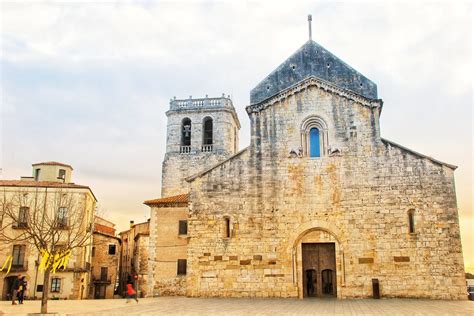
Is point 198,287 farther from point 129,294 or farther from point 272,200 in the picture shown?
point 272,200

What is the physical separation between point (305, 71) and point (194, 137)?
2098 cm

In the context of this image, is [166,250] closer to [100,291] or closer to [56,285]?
[56,285]

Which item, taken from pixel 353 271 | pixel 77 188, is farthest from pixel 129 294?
pixel 77 188

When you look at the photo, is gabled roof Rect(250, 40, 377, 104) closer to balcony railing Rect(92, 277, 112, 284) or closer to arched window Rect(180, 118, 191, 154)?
arched window Rect(180, 118, 191, 154)

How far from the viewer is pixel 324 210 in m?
22.1

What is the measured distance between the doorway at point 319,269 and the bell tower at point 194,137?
72.1 ft

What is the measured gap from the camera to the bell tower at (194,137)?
43.6m

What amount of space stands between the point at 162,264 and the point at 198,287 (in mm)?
5920

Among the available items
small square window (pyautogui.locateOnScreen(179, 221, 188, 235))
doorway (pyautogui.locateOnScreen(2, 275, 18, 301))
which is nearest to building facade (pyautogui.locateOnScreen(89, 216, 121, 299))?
doorway (pyautogui.locateOnScreen(2, 275, 18, 301))

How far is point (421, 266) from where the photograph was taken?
810 inches

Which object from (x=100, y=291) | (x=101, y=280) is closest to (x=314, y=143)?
(x=101, y=280)

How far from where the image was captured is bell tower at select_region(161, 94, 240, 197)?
43.6 m

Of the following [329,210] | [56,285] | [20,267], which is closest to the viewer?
[329,210]

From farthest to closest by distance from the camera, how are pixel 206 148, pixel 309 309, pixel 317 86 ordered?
pixel 206 148 → pixel 317 86 → pixel 309 309
